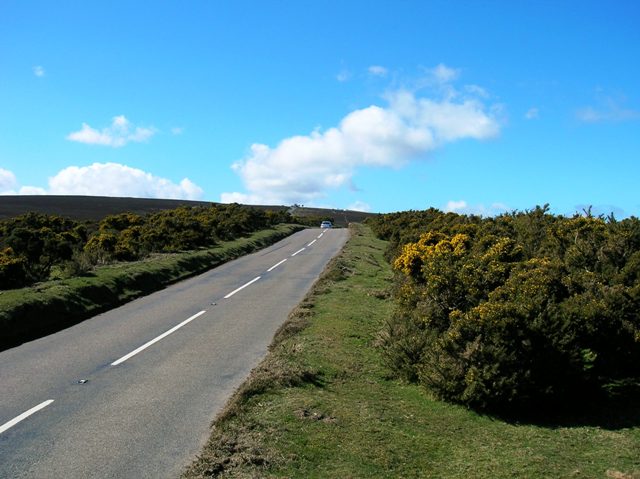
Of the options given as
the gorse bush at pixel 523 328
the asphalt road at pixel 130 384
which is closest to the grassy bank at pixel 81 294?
the asphalt road at pixel 130 384

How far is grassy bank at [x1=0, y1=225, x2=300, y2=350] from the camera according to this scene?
13.7 m

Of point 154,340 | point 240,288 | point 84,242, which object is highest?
point 84,242

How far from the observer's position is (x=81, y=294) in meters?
17.3

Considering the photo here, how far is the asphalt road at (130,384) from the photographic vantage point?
22.4 feet

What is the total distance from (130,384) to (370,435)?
4490mm

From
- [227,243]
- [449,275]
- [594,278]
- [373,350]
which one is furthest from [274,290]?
[227,243]

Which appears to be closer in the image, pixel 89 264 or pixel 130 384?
pixel 130 384

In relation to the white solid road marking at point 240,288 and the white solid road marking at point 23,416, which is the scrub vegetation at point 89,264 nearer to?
the white solid road marking at point 240,288

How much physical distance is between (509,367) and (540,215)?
1498cm

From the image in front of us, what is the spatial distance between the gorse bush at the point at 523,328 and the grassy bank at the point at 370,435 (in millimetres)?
583

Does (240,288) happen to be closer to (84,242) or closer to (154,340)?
(154,340)

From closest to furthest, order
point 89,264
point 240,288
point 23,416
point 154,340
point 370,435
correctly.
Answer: point 370,435
point 23,416
point 154,340
point 240,288
point 89,264

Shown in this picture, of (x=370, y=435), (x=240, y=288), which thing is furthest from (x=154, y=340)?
(x=240, y=288)

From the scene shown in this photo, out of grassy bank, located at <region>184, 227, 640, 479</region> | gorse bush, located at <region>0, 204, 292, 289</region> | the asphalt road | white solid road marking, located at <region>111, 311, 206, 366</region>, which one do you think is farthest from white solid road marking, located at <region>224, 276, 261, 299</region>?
grassy bank, located at <region>184, 227, 640, 479</region>
